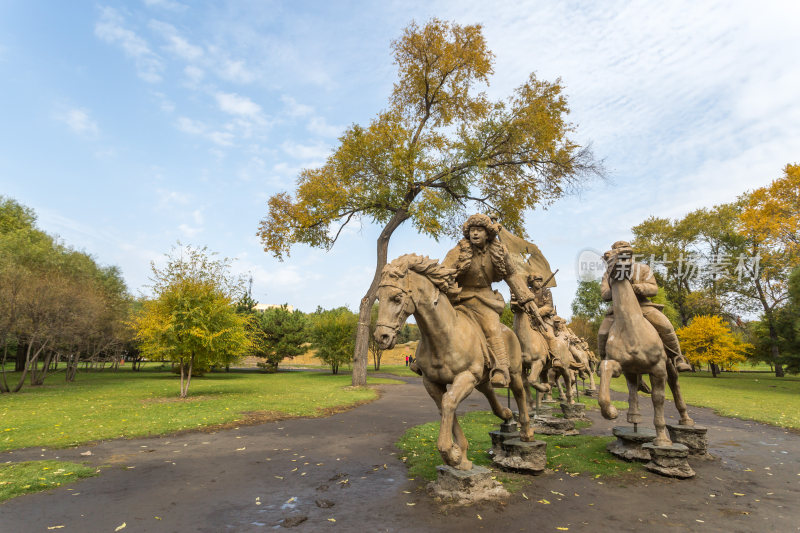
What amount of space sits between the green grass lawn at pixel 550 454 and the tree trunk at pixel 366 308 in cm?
1072

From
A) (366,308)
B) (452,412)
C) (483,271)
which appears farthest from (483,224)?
(366,308)

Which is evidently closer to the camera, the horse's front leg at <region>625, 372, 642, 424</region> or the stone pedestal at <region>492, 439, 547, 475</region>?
the stone pedestal at <region>492, 439, 547, 475</region>

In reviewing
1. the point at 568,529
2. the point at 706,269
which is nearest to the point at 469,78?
the point at 568,529

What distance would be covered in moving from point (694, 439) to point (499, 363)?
4.46m

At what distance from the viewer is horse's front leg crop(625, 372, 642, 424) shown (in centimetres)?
621

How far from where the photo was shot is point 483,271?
18.6 feet

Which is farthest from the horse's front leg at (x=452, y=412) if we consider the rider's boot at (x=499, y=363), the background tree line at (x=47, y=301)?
the background tree line at (x=47, y=301)

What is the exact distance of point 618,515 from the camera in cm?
425

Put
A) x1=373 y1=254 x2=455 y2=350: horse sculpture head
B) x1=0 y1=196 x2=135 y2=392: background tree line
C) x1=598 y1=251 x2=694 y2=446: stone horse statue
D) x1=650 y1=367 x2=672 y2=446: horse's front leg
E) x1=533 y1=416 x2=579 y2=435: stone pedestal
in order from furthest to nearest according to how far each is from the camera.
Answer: x1=0 y1=196 x2=135 y2=392: background tree line < x1=533 y1=416 x2=579 y2=435: stone pedestal < x1=598 y1=251 x2=694 y2=446: stone horse statue < x1=650 y1=367 x2=672 y2=446: horse's front leg < x1=373 y1=254 x2=455 y2=350: horse sculpture head

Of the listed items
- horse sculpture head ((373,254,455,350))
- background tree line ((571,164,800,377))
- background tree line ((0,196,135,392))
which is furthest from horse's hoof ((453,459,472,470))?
background tree line ((571,164,800,377))

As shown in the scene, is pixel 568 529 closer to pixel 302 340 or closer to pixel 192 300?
pixel 192 300

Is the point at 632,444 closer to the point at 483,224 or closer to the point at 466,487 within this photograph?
the point at 466,487

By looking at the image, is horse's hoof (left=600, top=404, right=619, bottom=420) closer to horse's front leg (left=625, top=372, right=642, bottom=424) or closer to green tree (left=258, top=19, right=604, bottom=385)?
horse's front leg (left=625, top=372, right=642, bottom=424)

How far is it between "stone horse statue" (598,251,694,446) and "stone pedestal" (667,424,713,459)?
104 cm
